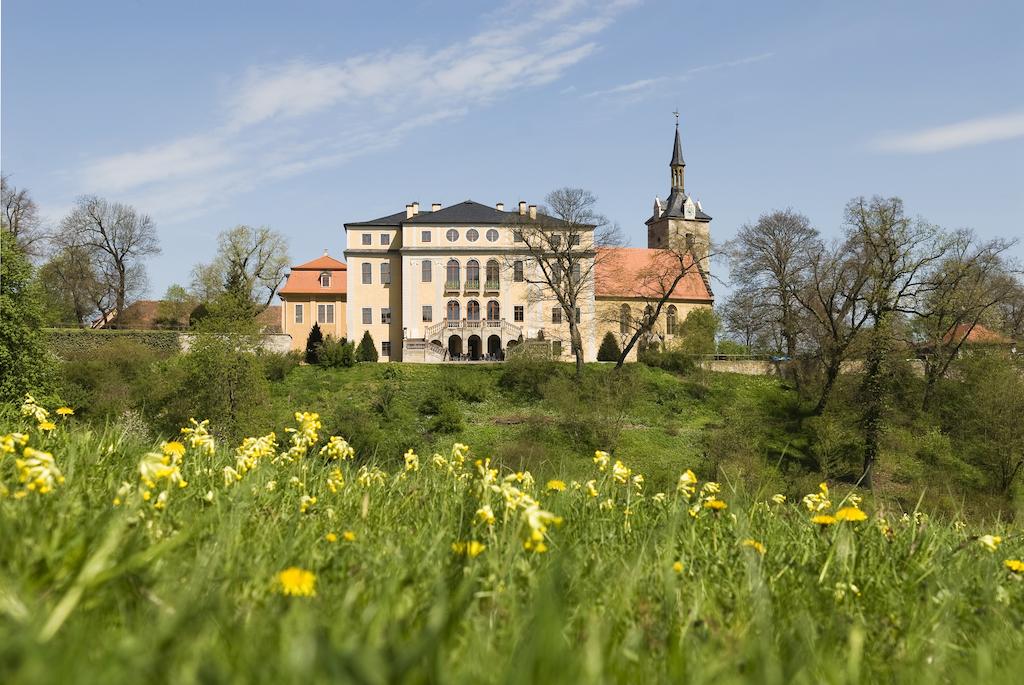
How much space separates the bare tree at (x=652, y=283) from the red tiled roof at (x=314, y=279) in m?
23.3

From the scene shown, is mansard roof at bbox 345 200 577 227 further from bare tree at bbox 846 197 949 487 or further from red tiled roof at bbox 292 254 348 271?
bare tree at bbox 846 197 949 487

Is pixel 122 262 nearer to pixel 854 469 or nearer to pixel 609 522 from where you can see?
pixel 854 469

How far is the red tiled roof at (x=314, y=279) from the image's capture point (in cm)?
7119

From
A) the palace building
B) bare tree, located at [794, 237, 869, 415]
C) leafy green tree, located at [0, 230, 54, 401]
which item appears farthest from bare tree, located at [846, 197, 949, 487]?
leafy green tree, located at [0, 230, 54, 401]

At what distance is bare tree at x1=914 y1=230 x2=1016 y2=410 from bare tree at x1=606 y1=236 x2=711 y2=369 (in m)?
12.9

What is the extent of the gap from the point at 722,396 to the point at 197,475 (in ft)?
165

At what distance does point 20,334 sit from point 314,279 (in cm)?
4156

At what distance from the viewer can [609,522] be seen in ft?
13.2

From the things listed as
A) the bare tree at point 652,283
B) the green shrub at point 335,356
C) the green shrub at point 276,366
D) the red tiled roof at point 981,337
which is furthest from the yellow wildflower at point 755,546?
the green shrub at point 335,356

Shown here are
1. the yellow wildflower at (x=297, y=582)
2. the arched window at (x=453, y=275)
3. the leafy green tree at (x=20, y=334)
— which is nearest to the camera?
the yellow wildflower at (x=297, y=582)

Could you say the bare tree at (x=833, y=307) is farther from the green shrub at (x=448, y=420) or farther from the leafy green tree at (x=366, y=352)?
the leafy green tree at (x=366, y=352)

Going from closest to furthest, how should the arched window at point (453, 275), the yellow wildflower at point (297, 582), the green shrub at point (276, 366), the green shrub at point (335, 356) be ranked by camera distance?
the yellow wildflower at point (297, 582) → the green shrub at point (276, 366) → the green shrub at point (335, 356) → the arched window at point (453, 275)

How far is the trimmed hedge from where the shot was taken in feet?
164

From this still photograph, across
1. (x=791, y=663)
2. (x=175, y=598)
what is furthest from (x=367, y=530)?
(x=791, y=663)
